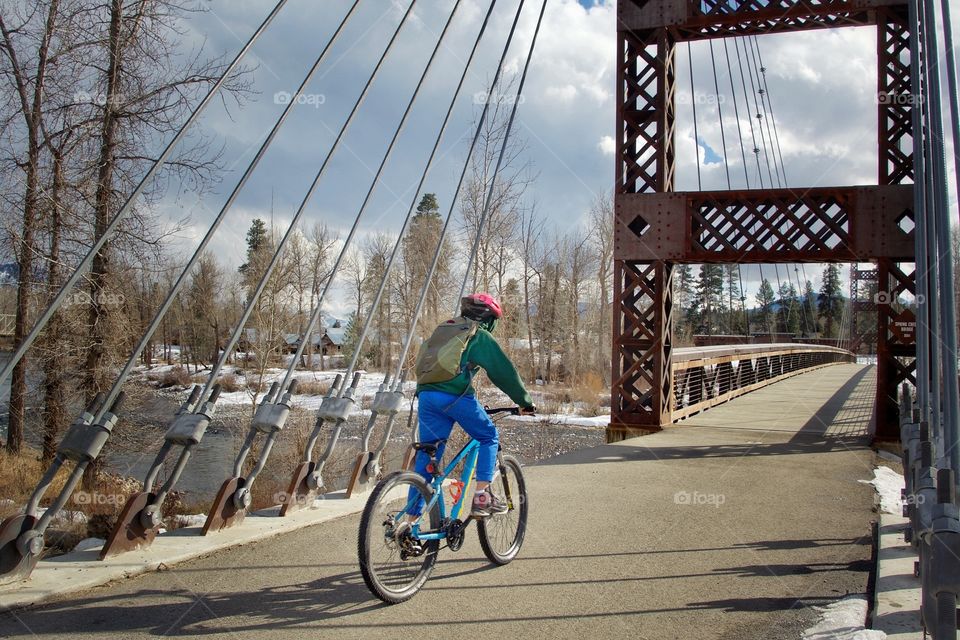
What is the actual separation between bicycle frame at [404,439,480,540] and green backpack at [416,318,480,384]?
1.48 feet

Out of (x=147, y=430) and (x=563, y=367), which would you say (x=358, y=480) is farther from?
(x=563, y=367)

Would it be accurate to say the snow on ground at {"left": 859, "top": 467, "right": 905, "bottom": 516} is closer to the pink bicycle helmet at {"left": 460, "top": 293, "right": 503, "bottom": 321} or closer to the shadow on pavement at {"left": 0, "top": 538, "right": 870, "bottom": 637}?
the shadow on pavement at {"left": 0, "top": 538, "right": 870, "bottom": 637}

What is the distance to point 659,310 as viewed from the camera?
1114cm

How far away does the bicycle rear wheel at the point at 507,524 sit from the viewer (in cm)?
458

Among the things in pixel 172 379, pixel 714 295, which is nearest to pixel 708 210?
pixel 172 379

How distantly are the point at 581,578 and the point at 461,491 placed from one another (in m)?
0.89

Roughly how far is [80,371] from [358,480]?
969 cm

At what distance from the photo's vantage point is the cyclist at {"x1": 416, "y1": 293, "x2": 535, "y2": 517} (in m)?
4.20

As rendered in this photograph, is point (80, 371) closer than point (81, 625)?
No

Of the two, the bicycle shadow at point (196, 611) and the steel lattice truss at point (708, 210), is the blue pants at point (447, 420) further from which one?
the steel lattice truss at point (708, 210)

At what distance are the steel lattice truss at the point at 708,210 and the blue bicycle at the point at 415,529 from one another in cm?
696

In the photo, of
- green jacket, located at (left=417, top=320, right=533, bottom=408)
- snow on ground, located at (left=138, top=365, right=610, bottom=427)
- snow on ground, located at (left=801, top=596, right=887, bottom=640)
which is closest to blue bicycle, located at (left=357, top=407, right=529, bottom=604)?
green jacket, located at (left=417, top=320, right=533, bottom=408)

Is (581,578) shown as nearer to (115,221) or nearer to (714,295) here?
(115,221)

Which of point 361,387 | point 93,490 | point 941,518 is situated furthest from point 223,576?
point 361,387
